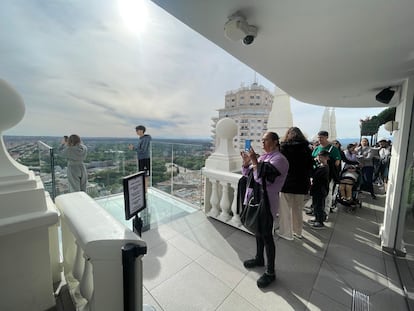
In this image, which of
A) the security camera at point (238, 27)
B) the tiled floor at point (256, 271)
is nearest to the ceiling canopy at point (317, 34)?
the security camera at point (238, 27)

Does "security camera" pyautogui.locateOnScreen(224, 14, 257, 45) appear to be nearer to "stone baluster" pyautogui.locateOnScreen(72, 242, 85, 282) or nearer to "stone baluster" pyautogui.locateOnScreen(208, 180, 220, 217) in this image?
"stone baluster" pyautogui.locateOnScreen(72, 242, 85, 282)

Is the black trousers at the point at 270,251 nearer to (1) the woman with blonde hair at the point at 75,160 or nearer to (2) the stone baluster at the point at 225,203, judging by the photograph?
(2) the stone baluster at the point at 225,203

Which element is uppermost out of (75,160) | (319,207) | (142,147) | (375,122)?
(375,122)

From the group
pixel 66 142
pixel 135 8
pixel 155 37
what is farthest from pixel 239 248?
pixel 155 37

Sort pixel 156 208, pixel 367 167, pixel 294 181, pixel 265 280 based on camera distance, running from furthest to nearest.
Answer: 1. pixel 367 167
2. pixel 156 208
3. pixel 294 181
4. pixel 265 280

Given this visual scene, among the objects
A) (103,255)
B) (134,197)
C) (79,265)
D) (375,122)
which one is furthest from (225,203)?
(375,122)

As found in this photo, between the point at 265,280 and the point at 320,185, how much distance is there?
178 cm

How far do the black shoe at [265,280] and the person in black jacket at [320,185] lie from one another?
1572mm

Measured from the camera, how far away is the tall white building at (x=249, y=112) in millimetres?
3373

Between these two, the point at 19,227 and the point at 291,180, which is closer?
the point at 19,227

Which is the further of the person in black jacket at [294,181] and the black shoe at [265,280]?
the person in black jacket at [294,181]

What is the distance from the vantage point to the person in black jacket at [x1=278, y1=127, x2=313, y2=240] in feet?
7.07

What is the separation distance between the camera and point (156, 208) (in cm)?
323

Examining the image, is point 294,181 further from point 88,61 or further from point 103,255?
point 88,61
